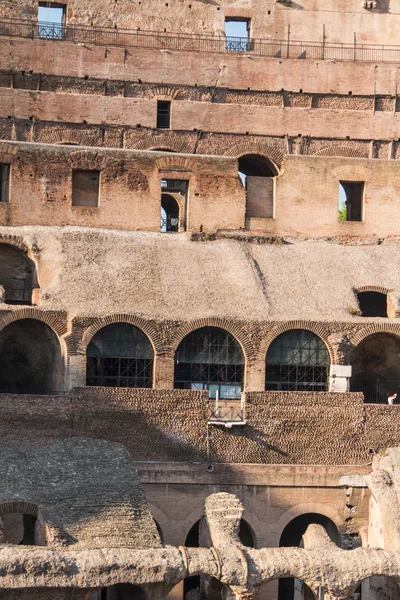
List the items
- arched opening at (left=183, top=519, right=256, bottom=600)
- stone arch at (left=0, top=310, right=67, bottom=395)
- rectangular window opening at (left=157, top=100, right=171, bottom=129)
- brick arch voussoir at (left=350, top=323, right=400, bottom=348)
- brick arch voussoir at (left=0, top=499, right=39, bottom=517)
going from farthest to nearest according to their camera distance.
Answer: rectangular window opening at (left=157, top=100, right=171, bottom=129)
brick arch voussoir at (left=350, top=323, right=400, bottom=348)
stone arch at (left=0, top=310, right=67, bottom=395)
arched opening at (left=183, top=519, right=256, bottom=600)
brick arch voussoir at (left=0, top=499, right=39, bottom=517)

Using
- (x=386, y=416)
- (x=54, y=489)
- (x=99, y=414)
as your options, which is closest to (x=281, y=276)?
(x=386, y=416)

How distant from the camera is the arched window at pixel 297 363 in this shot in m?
29.5

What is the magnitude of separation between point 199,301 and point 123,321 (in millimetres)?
2242

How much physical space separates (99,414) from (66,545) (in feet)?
16.5

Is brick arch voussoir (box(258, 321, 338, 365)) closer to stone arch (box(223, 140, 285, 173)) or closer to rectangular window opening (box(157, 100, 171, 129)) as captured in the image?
stone arch (box(223, 140, 285, 173))

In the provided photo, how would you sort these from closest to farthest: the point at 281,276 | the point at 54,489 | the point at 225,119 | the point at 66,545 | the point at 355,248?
the point at 66,545 < the point at 54,489 < the point at 281,276 < the point at 355,248 < the point at 225,119

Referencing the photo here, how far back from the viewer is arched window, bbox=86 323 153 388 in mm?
28609

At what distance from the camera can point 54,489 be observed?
23.4 meters

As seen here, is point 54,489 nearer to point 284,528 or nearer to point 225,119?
point 284,528

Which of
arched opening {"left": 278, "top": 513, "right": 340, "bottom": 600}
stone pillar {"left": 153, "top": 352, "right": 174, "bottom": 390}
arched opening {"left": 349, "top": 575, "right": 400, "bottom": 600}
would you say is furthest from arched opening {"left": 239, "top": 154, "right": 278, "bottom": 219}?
arched opening {"left": 349, "top": 575, "right": 400, "bottom": 600}

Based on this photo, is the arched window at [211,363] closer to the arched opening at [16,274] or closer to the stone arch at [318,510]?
the stone arch at [318,510]

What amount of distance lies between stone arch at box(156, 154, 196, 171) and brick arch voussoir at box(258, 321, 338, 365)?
6828mm

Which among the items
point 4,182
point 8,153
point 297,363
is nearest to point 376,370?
point 297,363

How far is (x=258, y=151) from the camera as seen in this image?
3628cm
